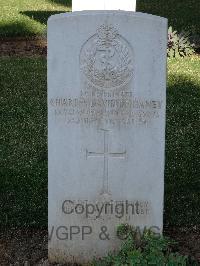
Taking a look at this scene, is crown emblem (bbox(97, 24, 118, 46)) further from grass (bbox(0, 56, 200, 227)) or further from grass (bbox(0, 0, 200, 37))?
grass (bbox(0, 0, 200, 37))

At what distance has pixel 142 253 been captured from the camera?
12.9ft

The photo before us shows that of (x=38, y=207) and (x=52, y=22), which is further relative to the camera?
(x=38, y=207)

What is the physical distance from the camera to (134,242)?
13.8 ft

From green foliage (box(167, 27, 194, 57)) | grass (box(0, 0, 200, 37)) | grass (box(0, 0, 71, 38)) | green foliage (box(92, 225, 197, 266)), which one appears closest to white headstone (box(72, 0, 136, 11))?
green foliage (box(167, 27, 194, 57))

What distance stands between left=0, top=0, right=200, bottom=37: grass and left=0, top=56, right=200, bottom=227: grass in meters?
2.18

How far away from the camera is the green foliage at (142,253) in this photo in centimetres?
379

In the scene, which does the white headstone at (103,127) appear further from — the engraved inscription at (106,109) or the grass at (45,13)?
the grass at (45,13)

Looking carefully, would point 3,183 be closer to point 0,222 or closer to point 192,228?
point 0,222

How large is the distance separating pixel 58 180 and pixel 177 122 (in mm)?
3216

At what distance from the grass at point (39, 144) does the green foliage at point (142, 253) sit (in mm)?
743

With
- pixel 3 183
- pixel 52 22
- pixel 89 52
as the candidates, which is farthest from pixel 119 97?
pixel 3 183

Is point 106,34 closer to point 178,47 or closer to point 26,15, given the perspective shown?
point 178,47

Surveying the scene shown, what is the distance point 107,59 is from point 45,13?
975cm

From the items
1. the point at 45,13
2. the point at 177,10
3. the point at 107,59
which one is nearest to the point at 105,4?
the point at 107,59
